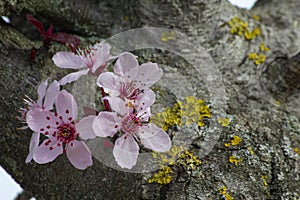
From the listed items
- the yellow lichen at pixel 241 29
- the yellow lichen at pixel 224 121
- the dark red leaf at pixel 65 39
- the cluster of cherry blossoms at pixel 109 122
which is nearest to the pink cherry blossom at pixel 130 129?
the cluster of cherry blossoms at pixel 109 122

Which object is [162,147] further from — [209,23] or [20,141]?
[209,23]

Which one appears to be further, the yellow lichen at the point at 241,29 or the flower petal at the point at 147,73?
the yellow lichen at the point at 241,29

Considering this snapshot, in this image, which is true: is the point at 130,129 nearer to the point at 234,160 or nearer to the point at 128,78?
the point at 128,78

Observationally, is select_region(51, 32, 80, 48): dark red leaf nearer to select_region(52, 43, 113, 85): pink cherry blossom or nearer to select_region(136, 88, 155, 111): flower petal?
select_region(52, 43, 113, 85): pink cherry blossom

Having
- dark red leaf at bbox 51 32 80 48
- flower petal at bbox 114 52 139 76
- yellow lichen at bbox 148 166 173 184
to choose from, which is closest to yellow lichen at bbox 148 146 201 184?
yellow lichen at bbox 148 166 173 184

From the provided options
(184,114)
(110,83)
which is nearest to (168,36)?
(184,114)

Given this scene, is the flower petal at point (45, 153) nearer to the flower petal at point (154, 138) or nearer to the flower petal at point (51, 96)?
the flower petal at point (51, 96)

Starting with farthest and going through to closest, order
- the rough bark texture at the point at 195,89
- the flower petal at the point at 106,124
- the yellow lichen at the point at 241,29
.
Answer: the yellow lichen at the point at 241,29
the rough bark texture at the point at 195,89
the flower petal at the point at 106,124
